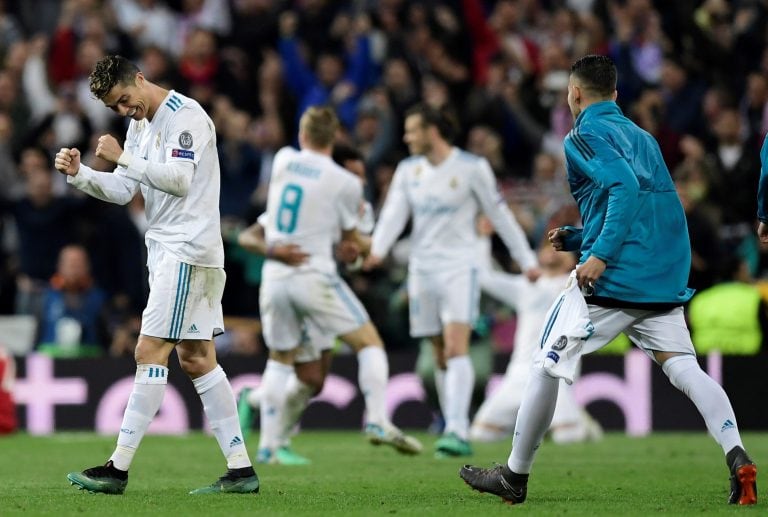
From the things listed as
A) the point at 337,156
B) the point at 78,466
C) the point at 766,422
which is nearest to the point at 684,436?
the point at 766,422

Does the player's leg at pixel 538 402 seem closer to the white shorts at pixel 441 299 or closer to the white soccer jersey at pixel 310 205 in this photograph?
the white soccer jersey at pixel 310 205

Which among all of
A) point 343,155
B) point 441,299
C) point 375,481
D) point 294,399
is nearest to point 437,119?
point 343,155

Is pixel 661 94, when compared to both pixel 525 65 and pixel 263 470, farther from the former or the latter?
pixel 263 470

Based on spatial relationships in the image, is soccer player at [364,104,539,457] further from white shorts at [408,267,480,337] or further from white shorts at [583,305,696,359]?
white shorts at [583,305,696,359]

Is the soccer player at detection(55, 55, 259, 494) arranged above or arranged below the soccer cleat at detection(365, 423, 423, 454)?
above

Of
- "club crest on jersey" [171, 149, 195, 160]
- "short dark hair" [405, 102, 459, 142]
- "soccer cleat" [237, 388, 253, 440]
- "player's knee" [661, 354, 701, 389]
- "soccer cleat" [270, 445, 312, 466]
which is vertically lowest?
"soccer cleat" [270, 445, 312, 466]

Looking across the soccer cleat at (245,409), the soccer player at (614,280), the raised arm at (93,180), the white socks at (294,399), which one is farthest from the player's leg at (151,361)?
the soccer cleat at (245,409)

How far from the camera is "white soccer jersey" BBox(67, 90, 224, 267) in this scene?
786 centimetres

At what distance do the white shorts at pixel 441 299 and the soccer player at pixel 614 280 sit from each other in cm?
442

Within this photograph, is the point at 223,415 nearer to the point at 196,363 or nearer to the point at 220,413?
the point at 220,413

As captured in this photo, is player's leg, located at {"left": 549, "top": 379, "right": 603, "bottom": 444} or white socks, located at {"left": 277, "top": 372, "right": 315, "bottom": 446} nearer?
white socks, located at {"left": 277, "top": 372, "right": 315, "bottom": 446}

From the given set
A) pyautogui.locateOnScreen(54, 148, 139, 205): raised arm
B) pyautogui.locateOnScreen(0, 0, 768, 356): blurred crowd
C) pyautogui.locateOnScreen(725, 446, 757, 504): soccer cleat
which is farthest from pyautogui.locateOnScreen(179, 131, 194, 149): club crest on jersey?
pyautogui.locateOnScreen(0, 0, 768, 356): blurred crowd

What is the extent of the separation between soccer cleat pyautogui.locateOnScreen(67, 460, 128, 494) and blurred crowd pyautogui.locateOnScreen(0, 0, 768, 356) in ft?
26.9

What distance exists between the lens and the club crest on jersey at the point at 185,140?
7852mm
